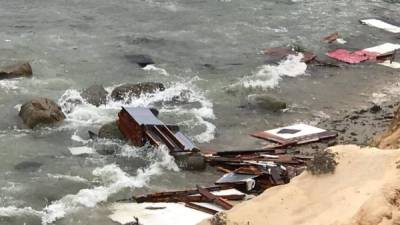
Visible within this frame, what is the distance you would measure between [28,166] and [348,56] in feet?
54.0

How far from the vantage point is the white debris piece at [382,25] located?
33.8m

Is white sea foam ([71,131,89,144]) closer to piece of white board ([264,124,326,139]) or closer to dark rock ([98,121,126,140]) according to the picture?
dark rock ([98,121,126,140])

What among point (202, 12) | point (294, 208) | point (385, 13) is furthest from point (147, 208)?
point (385, 13)

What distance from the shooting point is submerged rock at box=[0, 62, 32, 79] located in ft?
79.0

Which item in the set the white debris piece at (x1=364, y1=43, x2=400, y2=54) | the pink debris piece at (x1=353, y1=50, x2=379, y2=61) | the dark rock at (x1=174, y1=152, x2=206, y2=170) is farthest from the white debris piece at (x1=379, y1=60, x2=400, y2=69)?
the dark rock at (x1=174, y1=152, x2=206, y2=170)

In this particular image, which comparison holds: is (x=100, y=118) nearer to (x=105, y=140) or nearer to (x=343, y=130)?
(x=105, y=140)

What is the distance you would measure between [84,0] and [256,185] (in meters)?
21.6

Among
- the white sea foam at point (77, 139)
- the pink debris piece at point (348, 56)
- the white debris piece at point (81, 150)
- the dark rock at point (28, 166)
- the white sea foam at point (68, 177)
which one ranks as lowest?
the pink debris piece at point (348, 56)

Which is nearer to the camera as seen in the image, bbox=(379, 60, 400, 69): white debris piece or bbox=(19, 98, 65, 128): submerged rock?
bbox=(19, 98, 65, 128): submerged rock

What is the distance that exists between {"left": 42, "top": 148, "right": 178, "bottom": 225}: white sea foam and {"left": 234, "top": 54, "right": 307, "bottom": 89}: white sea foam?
24.9ft

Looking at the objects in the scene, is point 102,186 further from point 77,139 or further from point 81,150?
point 77,139

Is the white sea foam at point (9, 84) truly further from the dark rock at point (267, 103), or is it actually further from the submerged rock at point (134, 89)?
the dark rock at point (267, 103)

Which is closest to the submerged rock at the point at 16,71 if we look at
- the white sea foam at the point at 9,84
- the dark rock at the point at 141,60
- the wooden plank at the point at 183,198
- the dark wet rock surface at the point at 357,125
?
the white sea foam at the point at 9,84

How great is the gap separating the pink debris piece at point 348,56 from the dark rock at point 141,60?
820 centimetres
